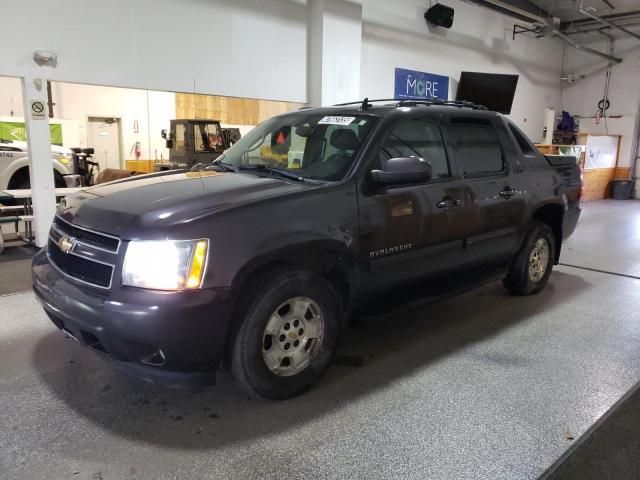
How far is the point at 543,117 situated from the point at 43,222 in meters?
13.7

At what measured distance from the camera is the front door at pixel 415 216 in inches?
115

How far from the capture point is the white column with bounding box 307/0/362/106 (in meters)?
8.18

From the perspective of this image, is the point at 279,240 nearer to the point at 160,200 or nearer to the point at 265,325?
the point at 265,325

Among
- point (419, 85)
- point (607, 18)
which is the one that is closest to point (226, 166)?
point (419, 85)

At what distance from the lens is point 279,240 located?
248 centimetres

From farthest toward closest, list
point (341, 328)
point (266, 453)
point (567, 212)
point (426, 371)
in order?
point (567, 212) < point (426, 371) < point (341, 328) < point (266, 453)

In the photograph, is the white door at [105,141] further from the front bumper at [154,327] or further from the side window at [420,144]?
the front bumper at [154,327]

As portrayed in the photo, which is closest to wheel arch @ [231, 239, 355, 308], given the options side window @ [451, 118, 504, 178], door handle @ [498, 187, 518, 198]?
side window @ [451, 118, 504, 178]

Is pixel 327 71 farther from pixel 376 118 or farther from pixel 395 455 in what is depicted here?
pixel 395 455

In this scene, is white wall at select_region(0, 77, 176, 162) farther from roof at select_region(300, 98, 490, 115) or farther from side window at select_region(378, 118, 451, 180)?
side window at select_region(378, 118, 451, 180)

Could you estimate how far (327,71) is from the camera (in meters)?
8.41

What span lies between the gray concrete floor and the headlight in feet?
2.55

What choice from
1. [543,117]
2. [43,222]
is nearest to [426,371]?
[43,222]

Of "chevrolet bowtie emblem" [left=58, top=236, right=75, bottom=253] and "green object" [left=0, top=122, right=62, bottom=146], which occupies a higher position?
"green object" [left=0, top=122, right=62, bottom=146]
